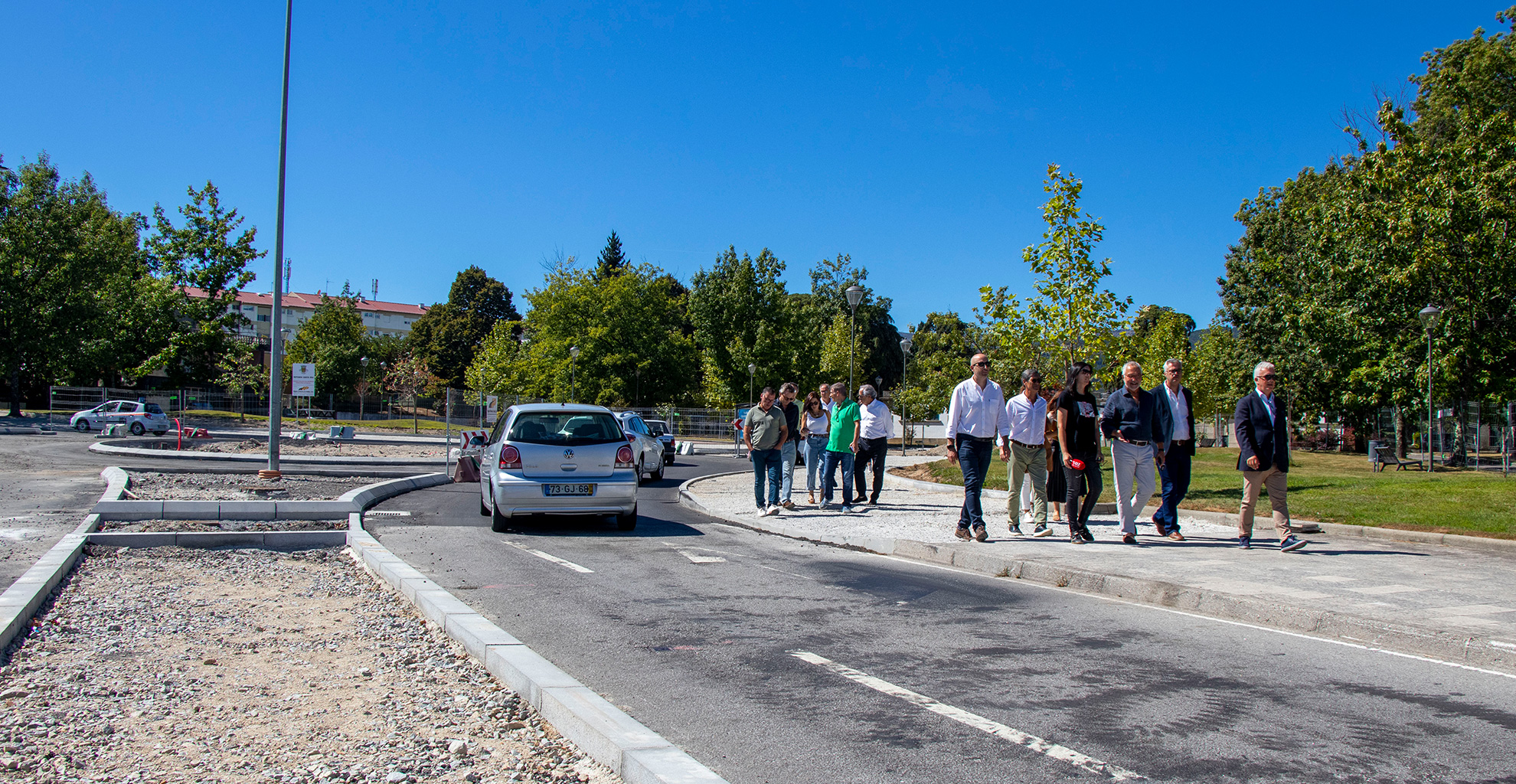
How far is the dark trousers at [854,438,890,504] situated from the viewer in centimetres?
1418

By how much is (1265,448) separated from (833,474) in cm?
635

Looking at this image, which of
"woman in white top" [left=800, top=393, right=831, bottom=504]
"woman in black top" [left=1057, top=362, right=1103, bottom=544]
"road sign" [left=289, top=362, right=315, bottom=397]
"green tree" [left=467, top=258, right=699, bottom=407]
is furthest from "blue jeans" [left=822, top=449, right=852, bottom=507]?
"green tree" [left=467, top=258, right=699, bottom=407]

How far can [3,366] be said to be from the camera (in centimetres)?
4500

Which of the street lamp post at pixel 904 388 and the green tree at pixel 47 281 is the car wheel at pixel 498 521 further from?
the green tree at pixel 47 281

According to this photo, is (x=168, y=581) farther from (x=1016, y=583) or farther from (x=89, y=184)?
(x=89, y=184)

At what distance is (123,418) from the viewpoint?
4262cm

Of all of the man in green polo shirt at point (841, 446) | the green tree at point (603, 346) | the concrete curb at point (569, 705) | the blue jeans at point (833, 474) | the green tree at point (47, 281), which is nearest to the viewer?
the concrete curb at point (569, 705)

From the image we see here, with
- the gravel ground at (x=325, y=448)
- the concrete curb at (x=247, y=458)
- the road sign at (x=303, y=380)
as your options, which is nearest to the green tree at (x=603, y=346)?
the gravel ground at (x=325, y=448)

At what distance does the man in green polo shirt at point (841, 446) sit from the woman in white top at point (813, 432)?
0.13 m

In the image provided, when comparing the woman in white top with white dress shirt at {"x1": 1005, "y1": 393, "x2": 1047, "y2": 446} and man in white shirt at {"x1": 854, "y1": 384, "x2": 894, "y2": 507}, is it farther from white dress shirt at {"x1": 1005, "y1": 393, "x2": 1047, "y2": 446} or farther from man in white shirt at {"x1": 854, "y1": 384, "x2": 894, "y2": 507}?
white dress shirt at {"x1": 1005, "y1": 393, "x2": 1047, "y2": 446}

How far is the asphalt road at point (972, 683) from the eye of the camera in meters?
3.54

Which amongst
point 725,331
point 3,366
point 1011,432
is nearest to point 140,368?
point 3,366

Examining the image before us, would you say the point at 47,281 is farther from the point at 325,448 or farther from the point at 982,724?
the point at 982,724

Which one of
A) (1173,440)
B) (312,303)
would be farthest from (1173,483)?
(312,303)
